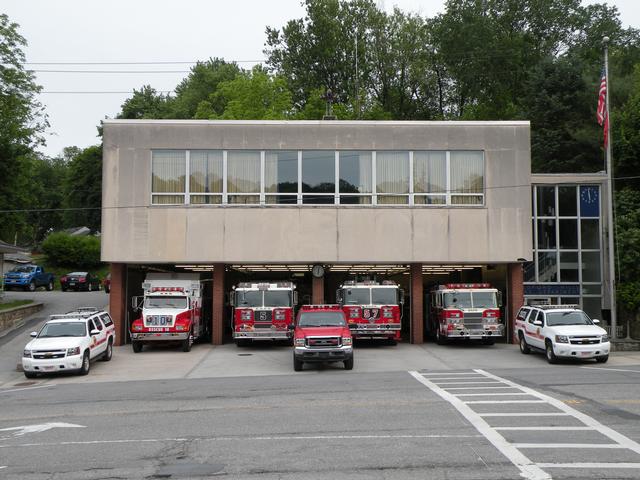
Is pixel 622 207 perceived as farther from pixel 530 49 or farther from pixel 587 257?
pixel 530 49

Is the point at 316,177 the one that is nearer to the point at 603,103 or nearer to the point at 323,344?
the point at 323,344

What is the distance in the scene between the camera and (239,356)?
27.0 metres

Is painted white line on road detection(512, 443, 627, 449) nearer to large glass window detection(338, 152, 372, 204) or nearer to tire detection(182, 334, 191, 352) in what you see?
tire detection(182, 334, 191, 352)

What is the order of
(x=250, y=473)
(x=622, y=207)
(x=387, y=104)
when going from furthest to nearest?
1. (x=387, y=104)
2. (x=622, y=207)
3. (x=250, y=473)

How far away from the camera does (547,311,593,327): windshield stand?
23797mm

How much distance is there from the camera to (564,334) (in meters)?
22.8

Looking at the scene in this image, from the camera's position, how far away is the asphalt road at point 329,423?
31.7ft

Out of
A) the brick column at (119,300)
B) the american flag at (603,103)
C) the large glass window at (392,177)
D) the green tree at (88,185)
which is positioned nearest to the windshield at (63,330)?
the brick column at (119,300)

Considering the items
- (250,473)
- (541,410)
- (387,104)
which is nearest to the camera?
(250,473)

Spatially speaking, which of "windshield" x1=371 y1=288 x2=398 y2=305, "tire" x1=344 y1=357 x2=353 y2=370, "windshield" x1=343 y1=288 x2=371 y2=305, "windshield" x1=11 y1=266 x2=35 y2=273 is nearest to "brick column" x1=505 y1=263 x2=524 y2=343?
"windshield" x1=371 y1=288 x2=398 y2=305

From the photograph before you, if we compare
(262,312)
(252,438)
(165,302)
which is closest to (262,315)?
(262,312)

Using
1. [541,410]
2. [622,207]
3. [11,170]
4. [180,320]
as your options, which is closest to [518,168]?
[622,207]

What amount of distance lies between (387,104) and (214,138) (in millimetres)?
38679

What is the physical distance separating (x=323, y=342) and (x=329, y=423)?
8.52 m
